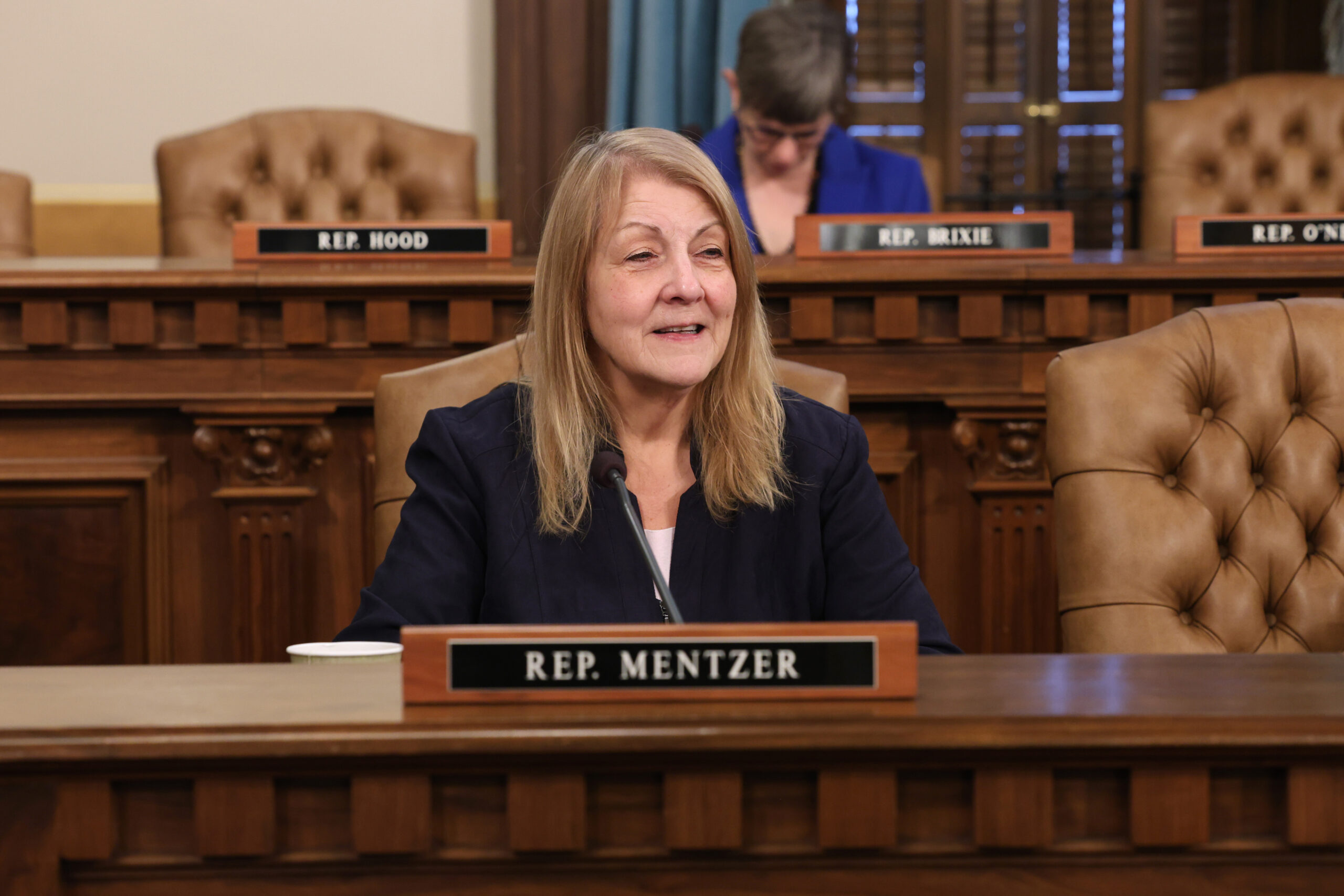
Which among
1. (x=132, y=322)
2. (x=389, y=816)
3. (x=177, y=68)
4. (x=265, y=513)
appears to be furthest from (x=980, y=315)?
(x=177, y=68)

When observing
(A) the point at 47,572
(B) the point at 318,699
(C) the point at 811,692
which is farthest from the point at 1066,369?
(A) the point at 47,572

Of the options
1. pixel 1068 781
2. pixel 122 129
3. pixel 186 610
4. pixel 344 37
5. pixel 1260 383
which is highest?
pixel 344 37

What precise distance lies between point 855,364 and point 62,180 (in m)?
2.89

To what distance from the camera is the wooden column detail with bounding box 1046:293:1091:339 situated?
1.87 metres

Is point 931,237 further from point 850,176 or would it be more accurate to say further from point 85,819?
point 85,819

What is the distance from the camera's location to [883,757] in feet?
2.19

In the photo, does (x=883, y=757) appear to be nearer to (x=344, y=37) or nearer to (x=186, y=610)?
(x=186, y=610)

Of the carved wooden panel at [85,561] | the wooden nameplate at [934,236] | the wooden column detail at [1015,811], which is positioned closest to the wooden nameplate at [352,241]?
the carved wooden panel at [85,561]

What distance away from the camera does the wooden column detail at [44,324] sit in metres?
1.83

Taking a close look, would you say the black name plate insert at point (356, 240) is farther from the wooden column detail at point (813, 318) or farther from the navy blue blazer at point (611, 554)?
the navy blue blazer at point (611, 554)

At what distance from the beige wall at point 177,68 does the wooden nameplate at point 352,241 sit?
6.26 feet

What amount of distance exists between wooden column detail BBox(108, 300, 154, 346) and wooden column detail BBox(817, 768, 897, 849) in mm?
1446

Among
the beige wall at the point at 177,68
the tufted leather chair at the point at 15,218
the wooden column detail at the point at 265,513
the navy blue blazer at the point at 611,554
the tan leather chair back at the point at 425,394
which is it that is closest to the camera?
the navy blue blazer at the point at 611,554

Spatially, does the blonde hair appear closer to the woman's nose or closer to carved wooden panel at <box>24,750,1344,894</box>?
the woman's nose
